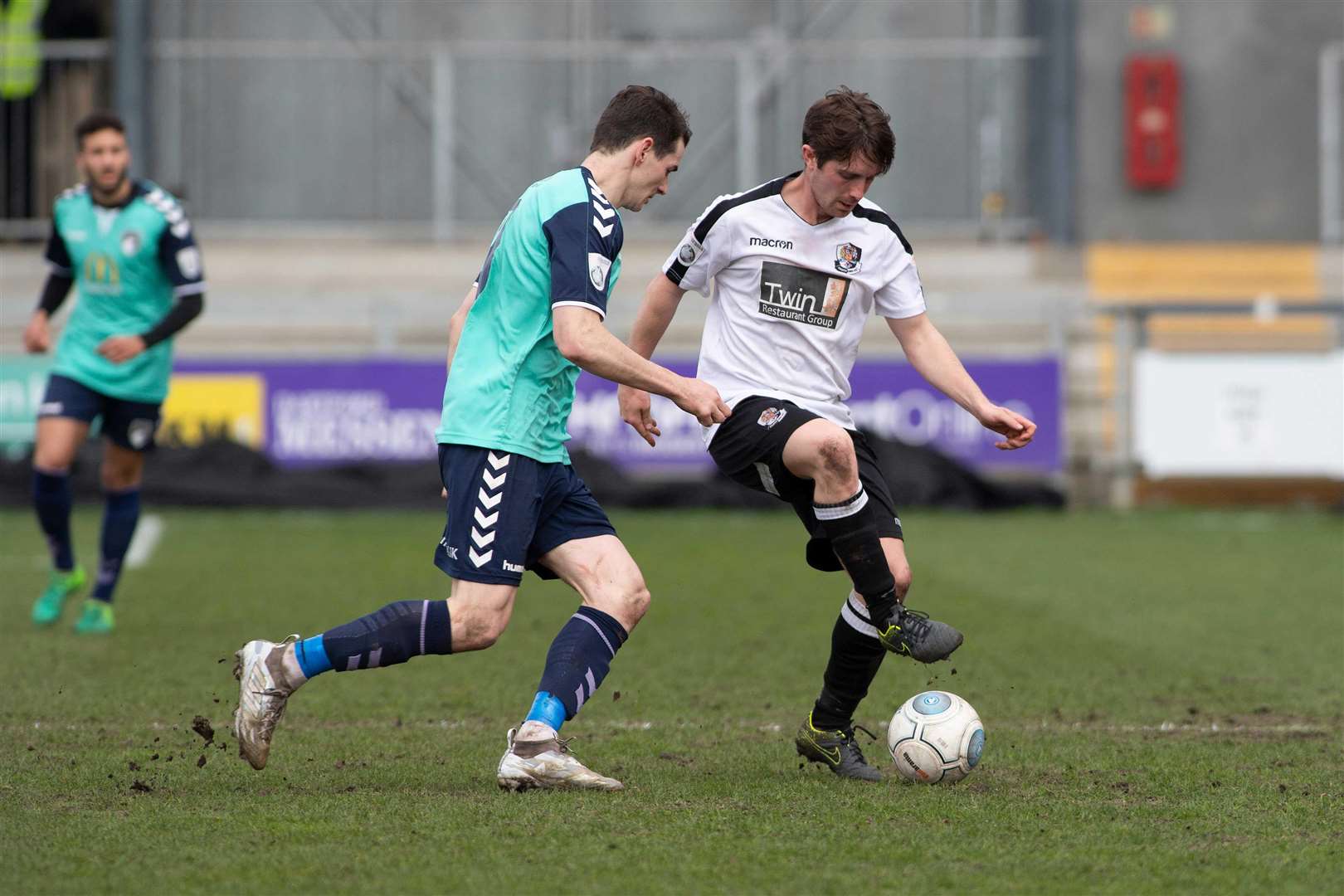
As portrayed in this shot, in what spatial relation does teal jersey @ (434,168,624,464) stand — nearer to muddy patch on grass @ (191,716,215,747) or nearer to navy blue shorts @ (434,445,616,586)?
navy blue shorts @ (434,445,616,586)

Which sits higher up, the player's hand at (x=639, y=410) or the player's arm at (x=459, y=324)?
the player's arm at (x=459, y=324)

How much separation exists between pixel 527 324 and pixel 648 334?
2.24ft

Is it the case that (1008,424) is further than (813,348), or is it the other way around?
(813,348)

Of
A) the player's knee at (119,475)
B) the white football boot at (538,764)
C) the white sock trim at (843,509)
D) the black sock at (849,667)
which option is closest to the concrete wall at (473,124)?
the player's knee at (119,475)

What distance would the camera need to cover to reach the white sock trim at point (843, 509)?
5.09 m

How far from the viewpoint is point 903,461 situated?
1497cm

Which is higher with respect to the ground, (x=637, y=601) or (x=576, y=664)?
(x=637, y=601)

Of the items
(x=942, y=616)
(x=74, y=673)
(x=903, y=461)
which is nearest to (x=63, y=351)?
(x=74, y=673)

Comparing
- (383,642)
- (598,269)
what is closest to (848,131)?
(598,269)

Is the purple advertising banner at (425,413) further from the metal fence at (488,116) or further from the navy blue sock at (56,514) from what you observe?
the navy blue sock at (56,514)

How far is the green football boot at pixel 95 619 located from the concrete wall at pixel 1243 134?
40.8 feet

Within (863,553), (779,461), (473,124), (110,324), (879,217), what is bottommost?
(863,553)

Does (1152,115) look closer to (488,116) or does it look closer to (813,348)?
(488,116)

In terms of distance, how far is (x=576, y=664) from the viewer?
16.0 ft
